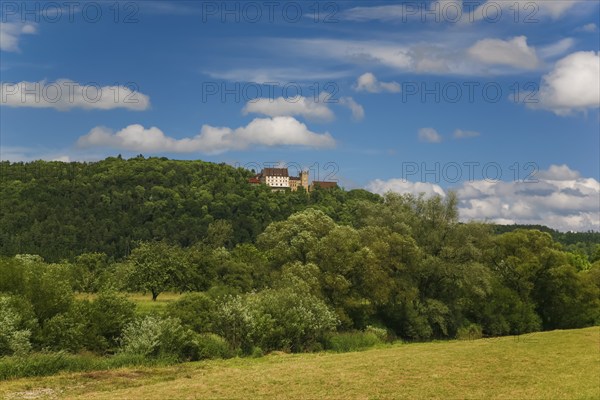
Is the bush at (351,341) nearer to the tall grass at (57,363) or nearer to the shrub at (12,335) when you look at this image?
the tall grass at (57,363)

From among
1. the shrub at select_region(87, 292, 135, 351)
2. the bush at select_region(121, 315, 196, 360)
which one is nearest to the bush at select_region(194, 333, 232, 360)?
the bush at select_region(121, 315, 196, 360)

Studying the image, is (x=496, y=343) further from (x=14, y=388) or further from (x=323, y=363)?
(x=14, y=388)

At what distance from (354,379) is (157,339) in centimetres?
1299

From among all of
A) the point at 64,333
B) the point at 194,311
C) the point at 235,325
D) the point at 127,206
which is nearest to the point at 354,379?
the point at 235,325

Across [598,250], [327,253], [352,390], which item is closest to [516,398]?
[352,390]

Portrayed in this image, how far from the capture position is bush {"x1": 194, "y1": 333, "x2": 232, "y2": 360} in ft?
114

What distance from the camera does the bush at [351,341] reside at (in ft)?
141

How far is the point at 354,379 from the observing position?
25016mm

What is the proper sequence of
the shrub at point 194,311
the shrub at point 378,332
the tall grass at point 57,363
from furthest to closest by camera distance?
the shrub at point 378,332
the shrub at point 194,311
the tall grass at point 57,363

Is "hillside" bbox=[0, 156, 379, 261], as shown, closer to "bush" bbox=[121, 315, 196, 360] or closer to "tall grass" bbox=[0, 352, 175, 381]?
"bush" bbox=[121, 315, 196, 360]

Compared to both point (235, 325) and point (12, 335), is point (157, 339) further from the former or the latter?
point (12, 335)

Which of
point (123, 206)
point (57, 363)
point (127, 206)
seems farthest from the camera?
point (127, 206)

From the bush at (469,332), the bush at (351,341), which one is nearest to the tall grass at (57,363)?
the bush at (351,341)

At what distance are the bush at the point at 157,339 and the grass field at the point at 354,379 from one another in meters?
2.23
